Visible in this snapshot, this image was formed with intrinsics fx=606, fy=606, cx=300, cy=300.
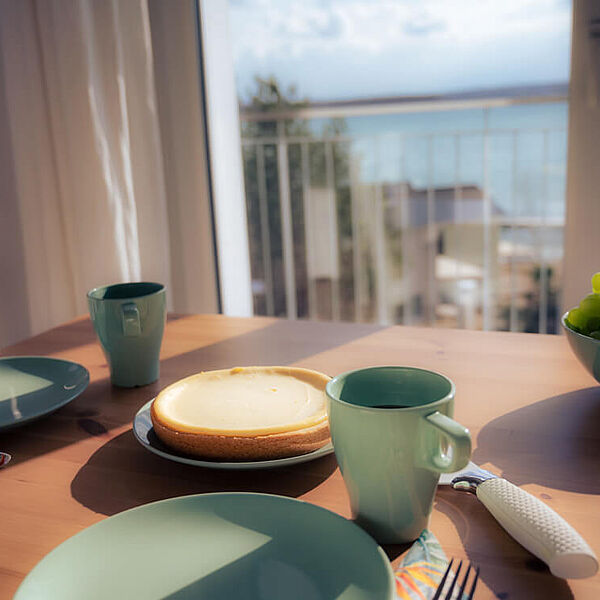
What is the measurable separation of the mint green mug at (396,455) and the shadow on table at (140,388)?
34 centimetres

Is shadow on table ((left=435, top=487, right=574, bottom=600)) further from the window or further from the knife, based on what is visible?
the window

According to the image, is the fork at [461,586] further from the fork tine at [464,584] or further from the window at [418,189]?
the window at [418,189]

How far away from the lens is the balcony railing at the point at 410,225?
2.89 meters

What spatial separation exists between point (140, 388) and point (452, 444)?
52cm

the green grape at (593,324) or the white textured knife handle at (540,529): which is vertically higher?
the green grape at (593,324)

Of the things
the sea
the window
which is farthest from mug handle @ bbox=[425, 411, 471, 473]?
the sea

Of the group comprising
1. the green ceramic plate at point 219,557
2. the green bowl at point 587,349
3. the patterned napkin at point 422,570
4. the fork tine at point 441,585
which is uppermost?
the green bowl at point 587,349

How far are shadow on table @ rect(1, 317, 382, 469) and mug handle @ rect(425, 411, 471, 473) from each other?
0.41 metres

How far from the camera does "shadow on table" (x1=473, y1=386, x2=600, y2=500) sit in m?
0.56

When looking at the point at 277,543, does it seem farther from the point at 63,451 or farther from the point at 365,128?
the point at 365,128

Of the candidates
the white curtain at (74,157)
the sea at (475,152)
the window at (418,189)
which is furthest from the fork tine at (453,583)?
the sea at (475,152)

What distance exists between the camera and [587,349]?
0.67m

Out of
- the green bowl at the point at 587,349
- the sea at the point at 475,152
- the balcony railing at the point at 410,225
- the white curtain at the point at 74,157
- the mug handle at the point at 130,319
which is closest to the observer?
the green bowl at the point at 587,349

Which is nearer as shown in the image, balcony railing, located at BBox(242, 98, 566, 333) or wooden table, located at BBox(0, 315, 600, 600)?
wooden table, located at BBox(0, 315, 600, 600)
